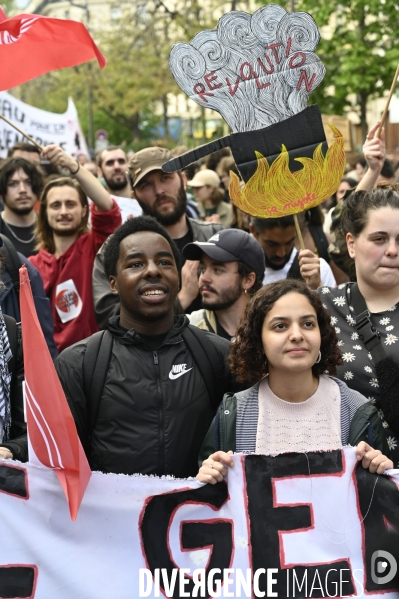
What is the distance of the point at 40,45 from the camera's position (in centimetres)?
471

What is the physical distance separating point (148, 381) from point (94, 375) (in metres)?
0.19

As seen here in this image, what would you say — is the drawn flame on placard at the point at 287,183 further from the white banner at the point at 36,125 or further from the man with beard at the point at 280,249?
the white banner at the point at 36,125

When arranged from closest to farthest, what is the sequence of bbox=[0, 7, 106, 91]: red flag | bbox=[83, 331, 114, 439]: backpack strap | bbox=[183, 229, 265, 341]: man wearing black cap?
1. bbox=[83, 331, 114, 439]: backpack strap
2. bbox=[183, 229, 265, 341]: man wearing black cap
3. bbox=[0, 7, 106, 91]: red flag

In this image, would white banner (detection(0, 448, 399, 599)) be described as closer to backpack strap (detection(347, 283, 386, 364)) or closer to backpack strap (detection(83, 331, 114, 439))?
backpack strap (detection(83, 331, 114, 439))

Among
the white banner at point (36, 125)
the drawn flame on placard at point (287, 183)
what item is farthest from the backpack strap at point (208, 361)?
the white banner at point (36, 125)

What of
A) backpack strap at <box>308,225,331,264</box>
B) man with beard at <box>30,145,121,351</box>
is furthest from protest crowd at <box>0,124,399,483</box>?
backpack strap at <box>308,225,331,264</box>

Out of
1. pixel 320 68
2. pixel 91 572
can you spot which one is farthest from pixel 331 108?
pixel 91 572

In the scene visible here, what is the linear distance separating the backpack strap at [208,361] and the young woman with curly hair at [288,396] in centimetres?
12

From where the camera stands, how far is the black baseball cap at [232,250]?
4340 mm

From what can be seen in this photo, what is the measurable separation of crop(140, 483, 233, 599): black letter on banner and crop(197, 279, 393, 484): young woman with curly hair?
0.08 meters

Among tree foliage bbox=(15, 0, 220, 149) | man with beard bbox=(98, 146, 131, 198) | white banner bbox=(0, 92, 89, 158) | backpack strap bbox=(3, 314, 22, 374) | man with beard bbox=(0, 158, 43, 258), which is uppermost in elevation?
tree foliage bbox=(15, 0, 220, 149)

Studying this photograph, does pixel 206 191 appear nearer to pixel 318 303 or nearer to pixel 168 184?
pixel 168 184

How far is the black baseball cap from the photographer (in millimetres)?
4340

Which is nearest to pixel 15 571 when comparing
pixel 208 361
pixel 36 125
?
pixel 208 361
